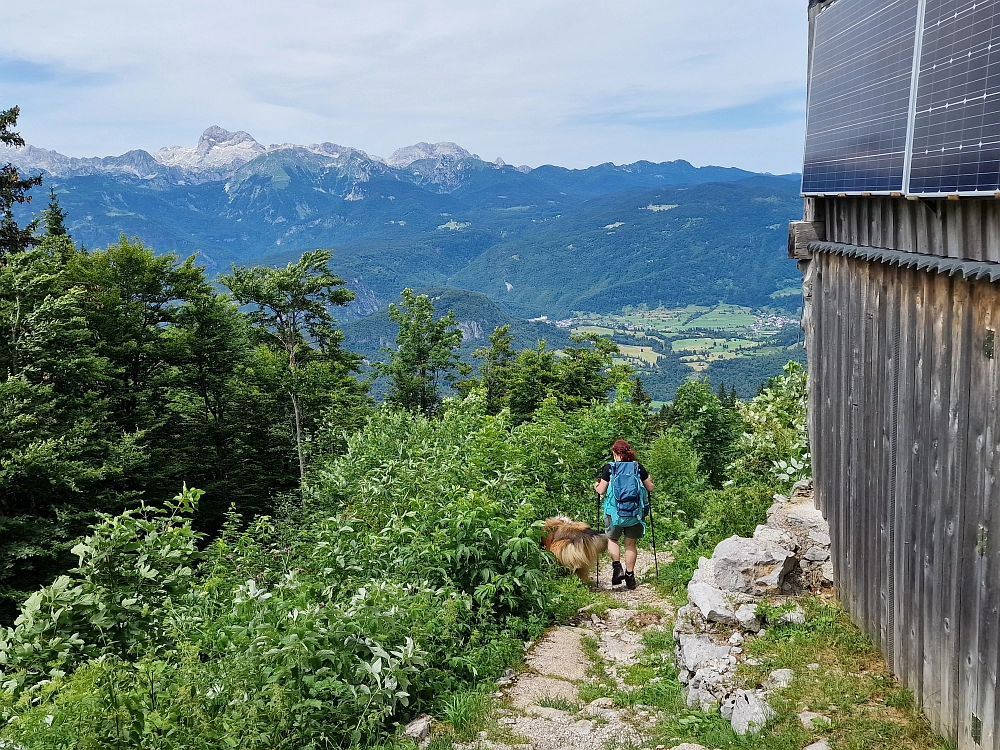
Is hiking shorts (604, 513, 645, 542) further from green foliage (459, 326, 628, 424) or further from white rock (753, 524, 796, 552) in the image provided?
green foliage (459, 326, 628, 424)

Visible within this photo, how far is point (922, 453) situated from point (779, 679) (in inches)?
82.1

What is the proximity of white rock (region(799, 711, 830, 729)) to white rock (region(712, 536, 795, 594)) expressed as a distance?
6.17ft

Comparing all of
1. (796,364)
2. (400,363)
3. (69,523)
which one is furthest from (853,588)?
(400,363)

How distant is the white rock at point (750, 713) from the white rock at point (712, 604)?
1.26m

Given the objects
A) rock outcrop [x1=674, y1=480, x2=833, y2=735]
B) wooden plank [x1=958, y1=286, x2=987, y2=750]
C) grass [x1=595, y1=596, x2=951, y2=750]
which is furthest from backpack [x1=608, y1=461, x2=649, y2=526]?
wooden plank [x1=958, y1=286, x2=987, y2=750]

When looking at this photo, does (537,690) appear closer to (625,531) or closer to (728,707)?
(728,707)

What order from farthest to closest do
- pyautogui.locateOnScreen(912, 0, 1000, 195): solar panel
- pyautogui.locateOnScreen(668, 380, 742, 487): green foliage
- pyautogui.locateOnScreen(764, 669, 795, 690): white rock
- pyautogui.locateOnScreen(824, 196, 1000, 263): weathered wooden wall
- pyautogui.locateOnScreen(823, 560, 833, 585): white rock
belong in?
pyautogui.locateOnScreen(668, 380, 742, 487): green foliage → pyautogui.locateOnScreen(823, 560, 833, 585): white rock → pyautogui.locateOnScreen(764, 669, 795, 690): white rock → pyautogui.locateOnScreen(824, 196, 1000, 263): weathered wooden wall → pyautogui.locateOnScreen(912, 0, 1000, 195): solar panel

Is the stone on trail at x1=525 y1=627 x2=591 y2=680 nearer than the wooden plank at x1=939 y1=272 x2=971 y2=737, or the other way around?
the wooden plank at x1=939 y1=272 x2=971 y2=737

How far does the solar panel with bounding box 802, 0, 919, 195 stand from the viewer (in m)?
5.21

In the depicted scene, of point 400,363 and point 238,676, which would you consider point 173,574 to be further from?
point 400,363

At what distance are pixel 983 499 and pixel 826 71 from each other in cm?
590

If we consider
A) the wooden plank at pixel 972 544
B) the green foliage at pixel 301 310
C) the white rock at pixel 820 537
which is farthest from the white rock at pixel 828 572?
the green foliage at pixel 301 310

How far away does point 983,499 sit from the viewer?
3883mm

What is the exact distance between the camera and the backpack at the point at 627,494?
8.83 m
